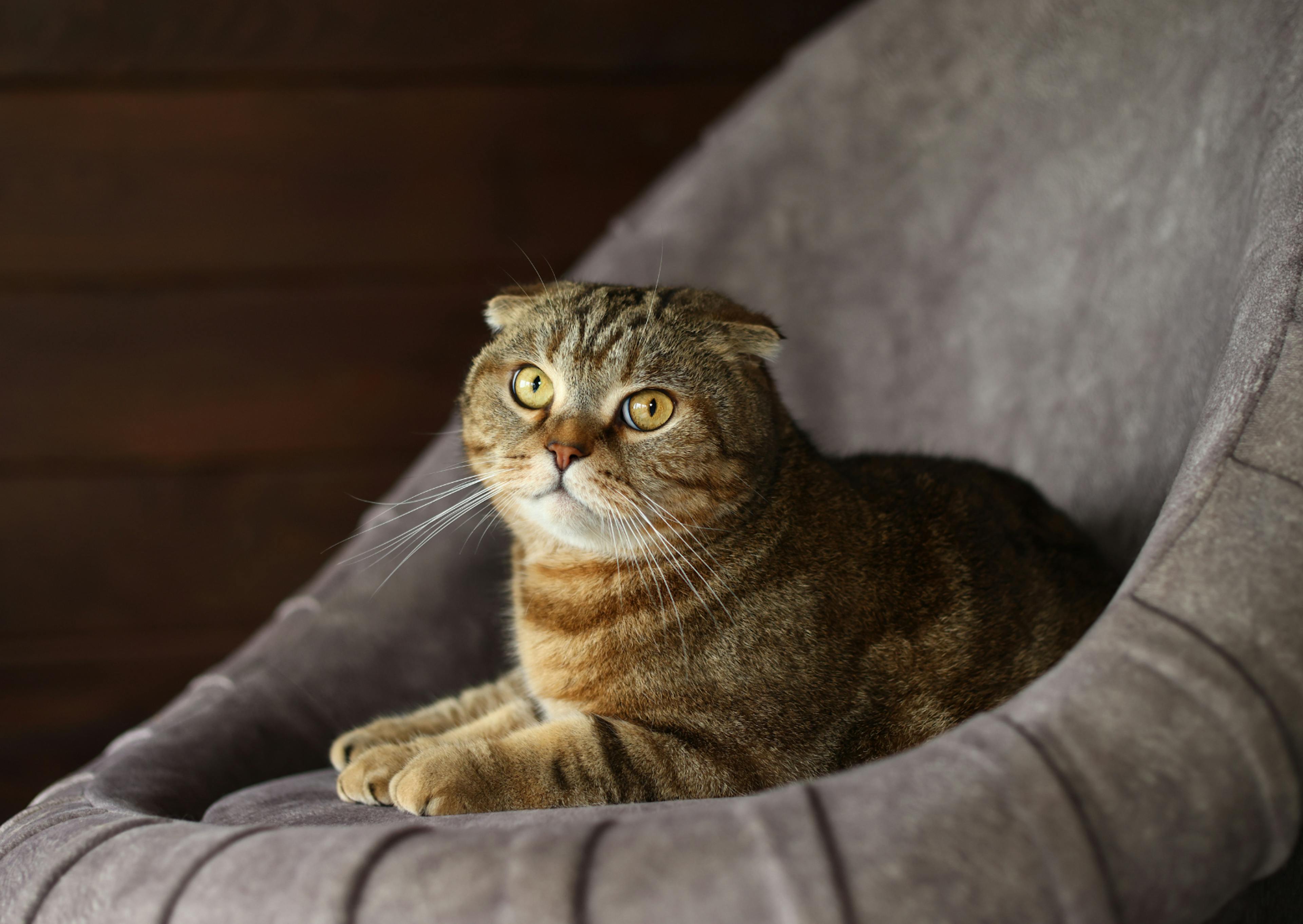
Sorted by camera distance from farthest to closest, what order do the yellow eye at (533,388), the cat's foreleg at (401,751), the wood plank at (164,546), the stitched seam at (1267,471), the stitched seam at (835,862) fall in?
1. the wood plank at (164,546)
2. the yellow eye at (533,388)
3. the cat's foreleg at (401,751)
4. the stitched seam at (1267,471)
5. the stitched seam at (835,862)

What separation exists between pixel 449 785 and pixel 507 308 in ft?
1.87

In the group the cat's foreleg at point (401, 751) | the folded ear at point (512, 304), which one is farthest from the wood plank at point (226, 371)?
the cat's foreleg at point (401, 751)

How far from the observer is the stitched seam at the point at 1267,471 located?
77 cm

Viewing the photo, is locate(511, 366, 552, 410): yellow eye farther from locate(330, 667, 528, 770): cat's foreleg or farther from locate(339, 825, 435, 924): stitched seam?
locate(339, 825, 435, 924): stitched seam

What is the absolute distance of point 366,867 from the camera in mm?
665

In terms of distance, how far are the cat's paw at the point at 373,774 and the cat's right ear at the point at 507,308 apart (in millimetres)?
501

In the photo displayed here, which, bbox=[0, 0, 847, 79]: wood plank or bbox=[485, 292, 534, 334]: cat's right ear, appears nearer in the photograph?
bbox=[485, 292, 534, 334]: cat's right ear

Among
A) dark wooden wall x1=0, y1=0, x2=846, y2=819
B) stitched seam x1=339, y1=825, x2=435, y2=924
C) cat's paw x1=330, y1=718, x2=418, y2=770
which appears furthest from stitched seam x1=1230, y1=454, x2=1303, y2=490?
dark wooden wall x1=0, y1=0, x2=846, y2=819

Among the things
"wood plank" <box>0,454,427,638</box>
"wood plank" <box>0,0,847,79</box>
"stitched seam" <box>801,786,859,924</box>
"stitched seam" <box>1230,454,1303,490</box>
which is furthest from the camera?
"wood plank" <box>0,454,427,638</box>

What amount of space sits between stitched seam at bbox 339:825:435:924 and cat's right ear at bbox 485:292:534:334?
2.12 feet

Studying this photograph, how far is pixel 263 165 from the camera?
2.13 metres

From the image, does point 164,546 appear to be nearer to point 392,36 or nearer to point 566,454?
point 392,36

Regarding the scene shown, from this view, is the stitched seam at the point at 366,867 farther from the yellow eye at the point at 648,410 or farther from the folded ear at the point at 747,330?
the folded ear at the point at 747,330

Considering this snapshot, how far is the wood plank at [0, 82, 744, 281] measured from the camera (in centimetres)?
Answer: 208
